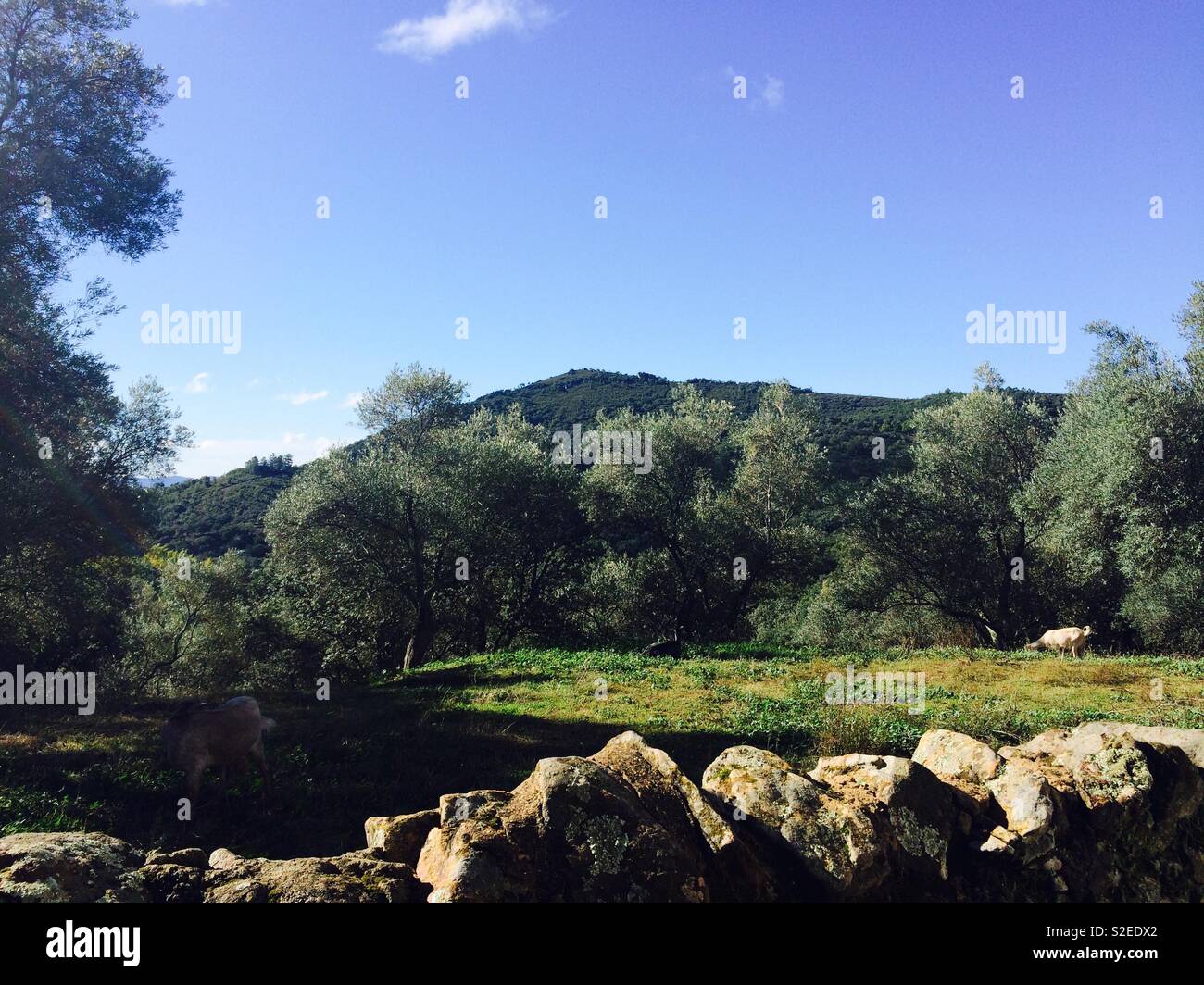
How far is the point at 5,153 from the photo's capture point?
15.5 m

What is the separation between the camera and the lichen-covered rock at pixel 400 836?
227 inches

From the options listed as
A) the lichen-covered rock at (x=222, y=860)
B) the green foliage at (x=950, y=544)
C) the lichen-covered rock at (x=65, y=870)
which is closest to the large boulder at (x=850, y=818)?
the lichen-covered rock at (x=222, y=860)

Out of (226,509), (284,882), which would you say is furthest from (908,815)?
(226,509)

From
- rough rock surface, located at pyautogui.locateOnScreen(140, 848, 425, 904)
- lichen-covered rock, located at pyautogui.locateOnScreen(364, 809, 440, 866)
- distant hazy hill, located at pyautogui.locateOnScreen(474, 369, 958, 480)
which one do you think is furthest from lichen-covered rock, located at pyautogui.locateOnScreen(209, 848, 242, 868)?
distant hazy hill, located at pyautogui.locateOnScreen(474, 369, 958, 480)

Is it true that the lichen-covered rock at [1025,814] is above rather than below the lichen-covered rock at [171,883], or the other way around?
below

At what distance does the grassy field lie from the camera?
29.2ft

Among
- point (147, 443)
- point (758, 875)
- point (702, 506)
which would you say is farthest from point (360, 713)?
point (702, 506)

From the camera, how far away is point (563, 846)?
5.39m

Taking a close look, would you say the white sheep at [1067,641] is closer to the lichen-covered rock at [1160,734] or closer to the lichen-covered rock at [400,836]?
the lichen-covered rock at [1160,734]

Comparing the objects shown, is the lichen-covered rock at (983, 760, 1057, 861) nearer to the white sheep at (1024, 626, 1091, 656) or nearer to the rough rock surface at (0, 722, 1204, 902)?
the rough rock surface at (0, 722, 1204, 902)

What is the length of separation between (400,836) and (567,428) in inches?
3003

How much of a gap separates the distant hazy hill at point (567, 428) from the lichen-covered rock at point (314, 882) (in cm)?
1949

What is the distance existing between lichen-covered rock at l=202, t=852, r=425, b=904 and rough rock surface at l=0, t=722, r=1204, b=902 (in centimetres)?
1

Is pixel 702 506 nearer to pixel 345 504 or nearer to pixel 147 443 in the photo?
pixel 345 504
